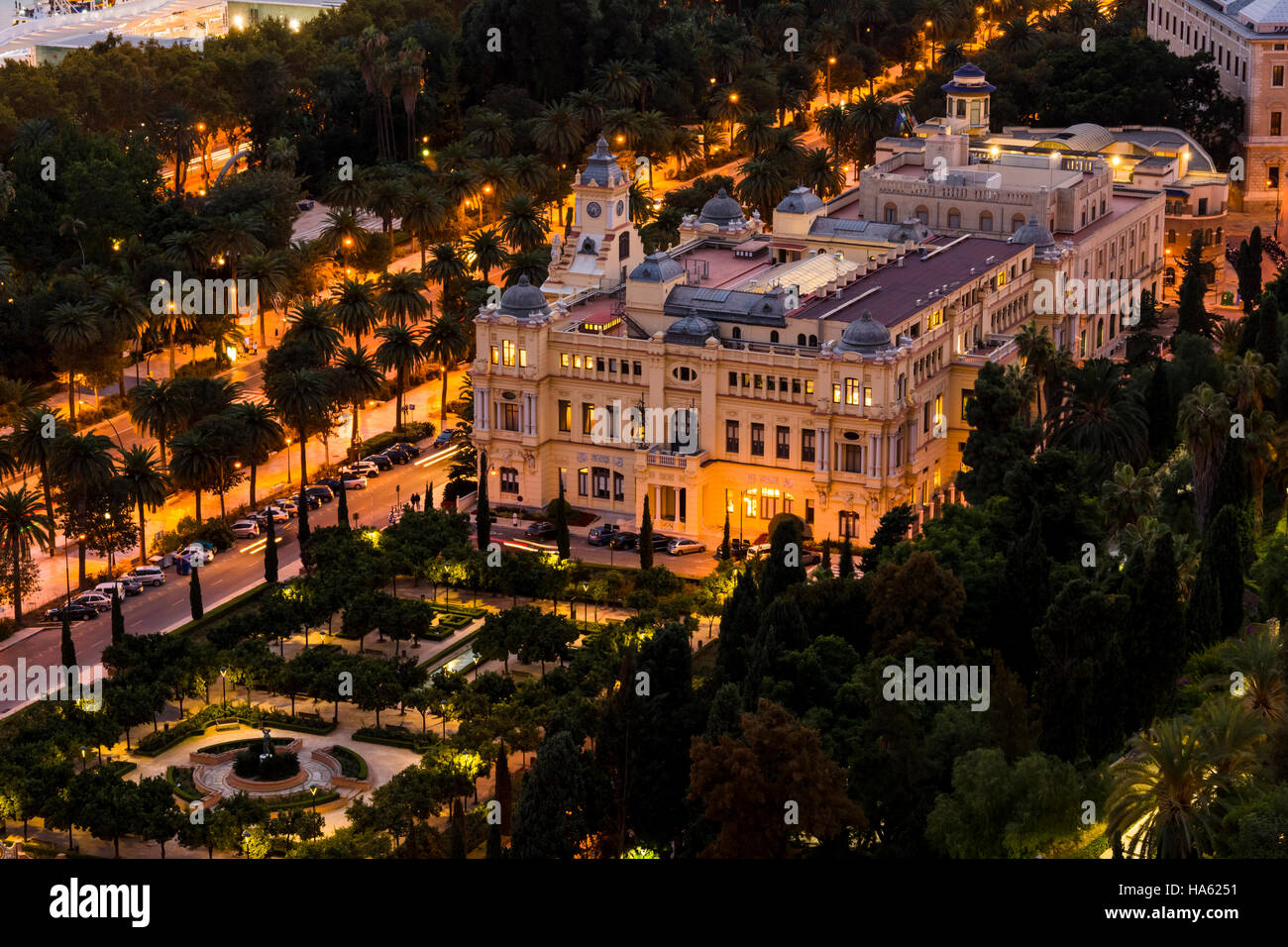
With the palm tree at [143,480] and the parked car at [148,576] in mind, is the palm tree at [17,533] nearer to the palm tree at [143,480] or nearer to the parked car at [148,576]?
the parked car at [148,576]

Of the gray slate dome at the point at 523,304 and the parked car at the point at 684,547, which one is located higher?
the gray slate dome at the point at 523,304

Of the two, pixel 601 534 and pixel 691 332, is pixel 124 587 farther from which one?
pixel 691 332

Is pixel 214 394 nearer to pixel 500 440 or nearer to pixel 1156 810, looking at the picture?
pixel 500 440

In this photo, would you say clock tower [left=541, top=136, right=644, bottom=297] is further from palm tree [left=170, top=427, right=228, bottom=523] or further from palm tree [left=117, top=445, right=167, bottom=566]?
palm tree [left=117, top=445, right=167, bottom=566]

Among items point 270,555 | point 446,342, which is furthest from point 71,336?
point 270,555

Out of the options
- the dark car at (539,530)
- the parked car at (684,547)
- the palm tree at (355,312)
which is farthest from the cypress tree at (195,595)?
the palm tree at (355,312)

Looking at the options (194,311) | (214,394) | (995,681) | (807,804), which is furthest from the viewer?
(194,311)
